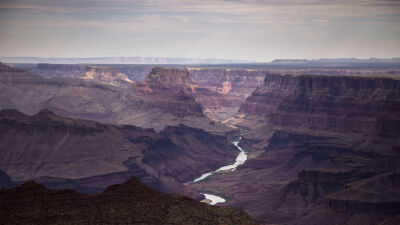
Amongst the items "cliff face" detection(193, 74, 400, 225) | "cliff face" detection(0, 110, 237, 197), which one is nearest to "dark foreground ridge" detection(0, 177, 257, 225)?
"cliff face" detection(193, 74, 400, 225)

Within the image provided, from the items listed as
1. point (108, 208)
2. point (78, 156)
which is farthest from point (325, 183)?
point (108, 208)

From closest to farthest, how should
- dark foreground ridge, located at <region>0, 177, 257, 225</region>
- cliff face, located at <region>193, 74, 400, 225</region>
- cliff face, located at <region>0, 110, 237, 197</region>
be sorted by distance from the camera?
dark foreground ridge, located at <region>0, 177, 257, 225</region>
cliff face, located at <region>193, 74, 400, 225</region>
cliff face, located at <region>0, 110, 237, 197</region>

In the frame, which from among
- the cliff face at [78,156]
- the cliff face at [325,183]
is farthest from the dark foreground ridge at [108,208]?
the cliff face at [78,156]

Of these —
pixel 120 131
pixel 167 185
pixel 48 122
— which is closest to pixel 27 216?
pixel 167 185

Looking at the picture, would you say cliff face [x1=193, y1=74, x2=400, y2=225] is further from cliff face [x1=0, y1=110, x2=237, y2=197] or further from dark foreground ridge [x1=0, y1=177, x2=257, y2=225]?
dark foreground ridge [x1=0, y1=177, x2=257, y2=225]

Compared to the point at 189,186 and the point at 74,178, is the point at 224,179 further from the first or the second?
the point at 74,178

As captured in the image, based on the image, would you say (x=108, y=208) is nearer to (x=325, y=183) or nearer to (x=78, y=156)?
(x=325, y=183)
